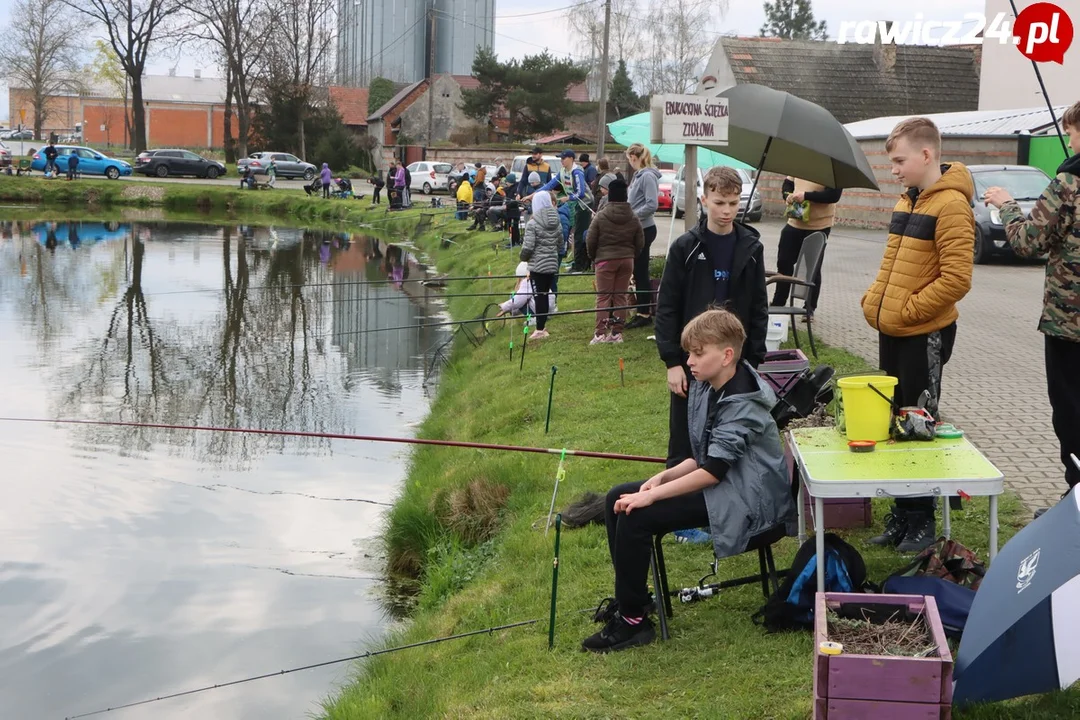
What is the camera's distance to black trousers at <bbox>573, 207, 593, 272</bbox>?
17.2 m

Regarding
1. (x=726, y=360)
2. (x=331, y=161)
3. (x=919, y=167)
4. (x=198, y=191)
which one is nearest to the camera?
(x=726, y=360)

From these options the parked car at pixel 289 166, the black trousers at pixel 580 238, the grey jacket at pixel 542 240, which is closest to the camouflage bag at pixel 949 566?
the grey jacket at pixel 542 240

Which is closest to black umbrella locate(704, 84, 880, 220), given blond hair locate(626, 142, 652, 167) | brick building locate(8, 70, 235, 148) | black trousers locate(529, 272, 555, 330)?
blond hair locate(626, 142, 652, 167)

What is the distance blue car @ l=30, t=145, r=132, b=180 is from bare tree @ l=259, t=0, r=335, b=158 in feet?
43.9

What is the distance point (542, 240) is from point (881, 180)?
1792cm

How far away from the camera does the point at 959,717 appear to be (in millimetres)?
3811

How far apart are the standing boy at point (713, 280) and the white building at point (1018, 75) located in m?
24.2

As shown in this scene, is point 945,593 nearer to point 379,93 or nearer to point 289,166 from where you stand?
point 289,166

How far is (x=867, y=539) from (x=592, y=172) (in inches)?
595

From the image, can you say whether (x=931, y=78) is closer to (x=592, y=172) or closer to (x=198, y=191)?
(x=592, y=172)

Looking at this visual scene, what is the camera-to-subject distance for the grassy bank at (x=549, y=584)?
4.47 metres

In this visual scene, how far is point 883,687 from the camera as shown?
3619 mm

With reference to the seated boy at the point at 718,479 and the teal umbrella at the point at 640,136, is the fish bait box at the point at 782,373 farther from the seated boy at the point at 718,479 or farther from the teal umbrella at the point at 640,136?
the teal umbrella at the point at 640,136

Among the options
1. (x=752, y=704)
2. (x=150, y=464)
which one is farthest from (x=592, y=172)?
(x=752, y=704)
